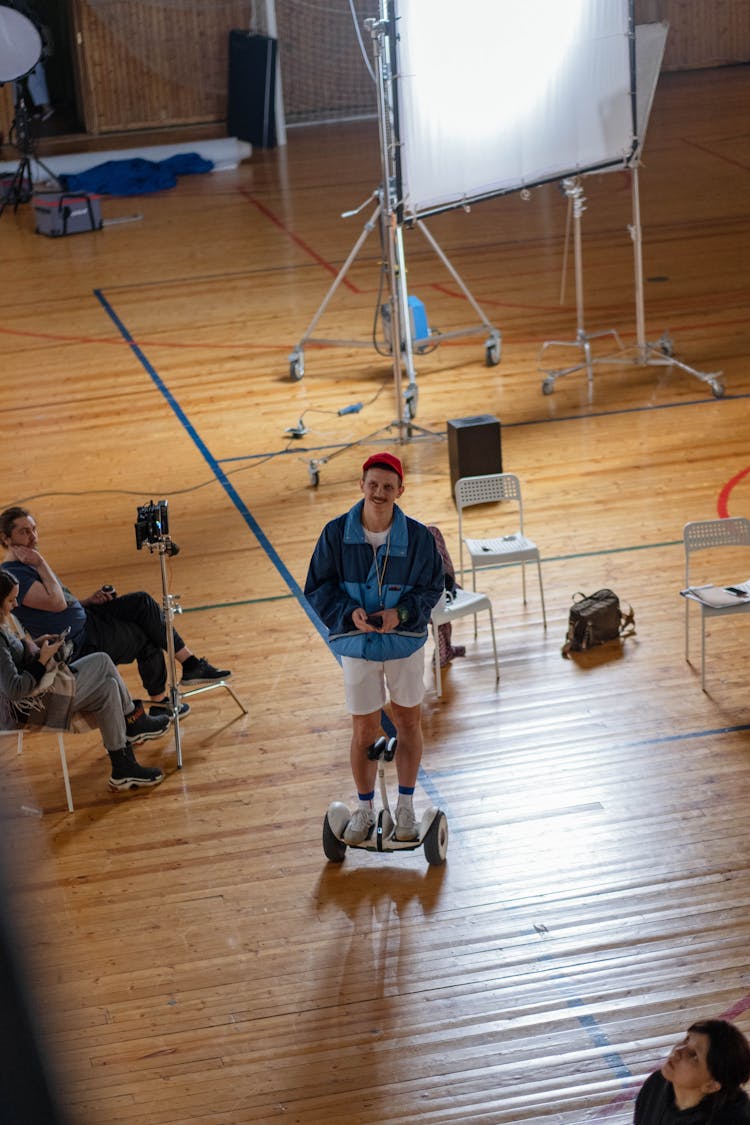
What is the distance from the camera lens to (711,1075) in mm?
3045

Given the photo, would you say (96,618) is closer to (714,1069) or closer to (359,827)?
(359,827)

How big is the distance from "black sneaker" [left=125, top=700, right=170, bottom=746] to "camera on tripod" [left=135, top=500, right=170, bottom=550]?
93cm

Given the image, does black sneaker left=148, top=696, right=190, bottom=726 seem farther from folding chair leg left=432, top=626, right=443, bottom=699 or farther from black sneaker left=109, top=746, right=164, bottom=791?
folding chair leg left=432, top=626, right=443, bottom=699

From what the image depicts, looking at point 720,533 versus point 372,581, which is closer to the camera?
point 372,581

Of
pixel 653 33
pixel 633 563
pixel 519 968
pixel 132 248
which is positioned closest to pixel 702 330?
pixel 653 33

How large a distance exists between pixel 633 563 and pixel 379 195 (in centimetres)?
331

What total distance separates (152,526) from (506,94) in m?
4.98

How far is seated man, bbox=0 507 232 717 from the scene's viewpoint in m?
5.84

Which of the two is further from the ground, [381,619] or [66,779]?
[381,619]

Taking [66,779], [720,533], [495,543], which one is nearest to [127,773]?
[66,779]

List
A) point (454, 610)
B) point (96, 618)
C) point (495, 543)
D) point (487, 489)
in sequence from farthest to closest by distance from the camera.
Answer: point (487, 489), point (495, 543), point (454, 610), point (96, 618)

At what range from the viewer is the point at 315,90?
22.2m

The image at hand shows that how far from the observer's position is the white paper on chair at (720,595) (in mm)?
6270

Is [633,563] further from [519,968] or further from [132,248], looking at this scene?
[132,248]
